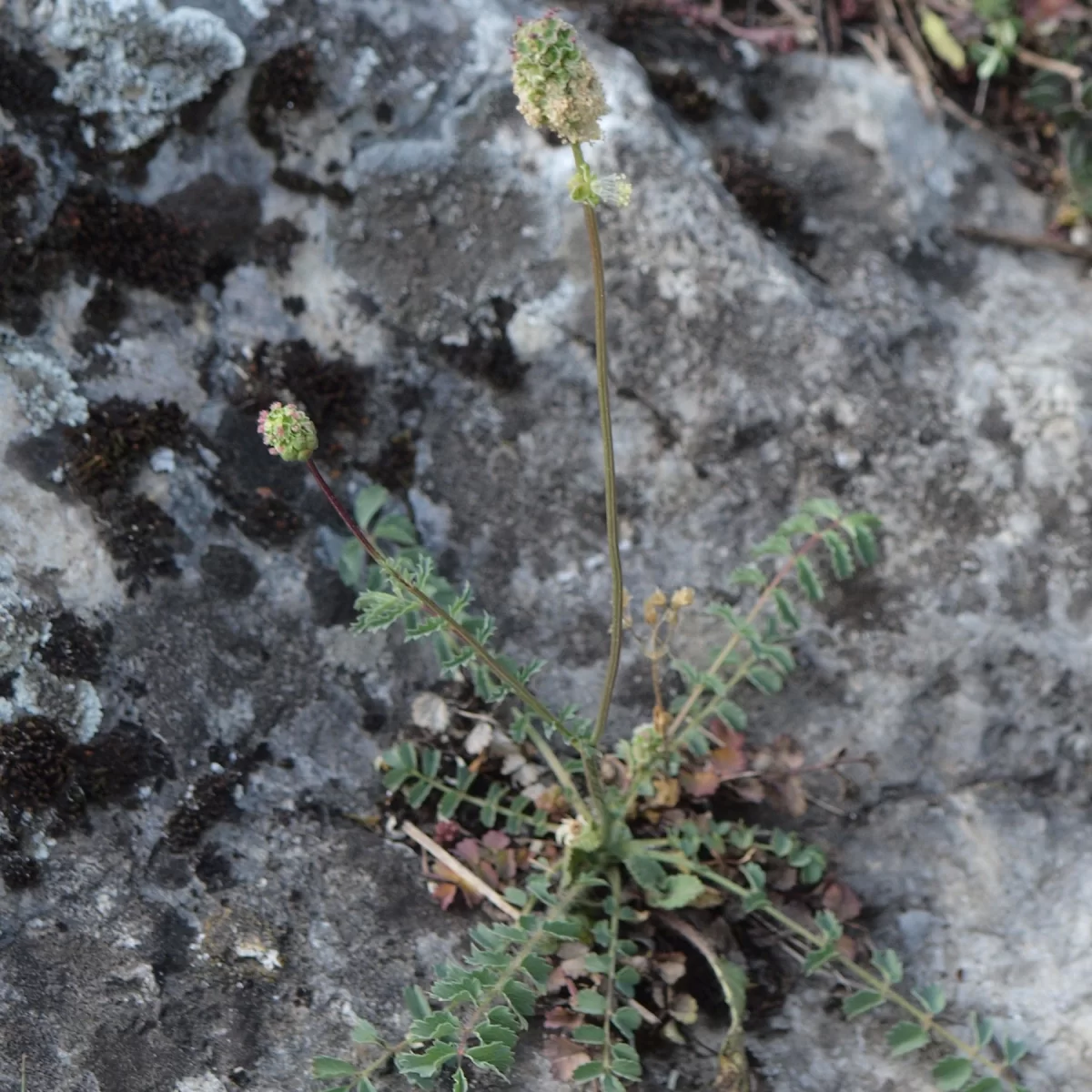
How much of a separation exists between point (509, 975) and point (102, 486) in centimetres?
174

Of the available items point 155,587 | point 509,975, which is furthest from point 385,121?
point 509,975

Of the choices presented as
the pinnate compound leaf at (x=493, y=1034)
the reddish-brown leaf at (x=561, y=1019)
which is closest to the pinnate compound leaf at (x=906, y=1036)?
the reddish-brown leaf at (x=561, y=1019)

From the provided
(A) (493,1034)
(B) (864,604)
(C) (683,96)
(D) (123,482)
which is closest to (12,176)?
(D) (123,482)

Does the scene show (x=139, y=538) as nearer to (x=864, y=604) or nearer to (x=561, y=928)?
(x=561, y=928)

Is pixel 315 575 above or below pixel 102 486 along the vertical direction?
below

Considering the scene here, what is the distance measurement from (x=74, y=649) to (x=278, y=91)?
1.90 meters

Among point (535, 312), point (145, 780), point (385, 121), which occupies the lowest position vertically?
point (145, 780)

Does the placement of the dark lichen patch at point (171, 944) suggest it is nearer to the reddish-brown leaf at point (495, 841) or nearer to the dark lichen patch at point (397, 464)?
the reddish-brown leaf at point (495, 841)

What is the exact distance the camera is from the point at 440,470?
3672 millimetres

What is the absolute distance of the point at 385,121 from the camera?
376 centimetres

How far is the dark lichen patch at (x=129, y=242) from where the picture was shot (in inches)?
132

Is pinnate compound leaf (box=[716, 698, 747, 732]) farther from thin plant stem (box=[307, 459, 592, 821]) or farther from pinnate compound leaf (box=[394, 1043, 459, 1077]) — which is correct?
pinnate compound leaf (box=[394, 1043, 459, 1077])

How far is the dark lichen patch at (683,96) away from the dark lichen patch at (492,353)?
1138 mm

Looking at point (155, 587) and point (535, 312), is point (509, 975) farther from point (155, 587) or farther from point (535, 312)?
point (535, 312)
